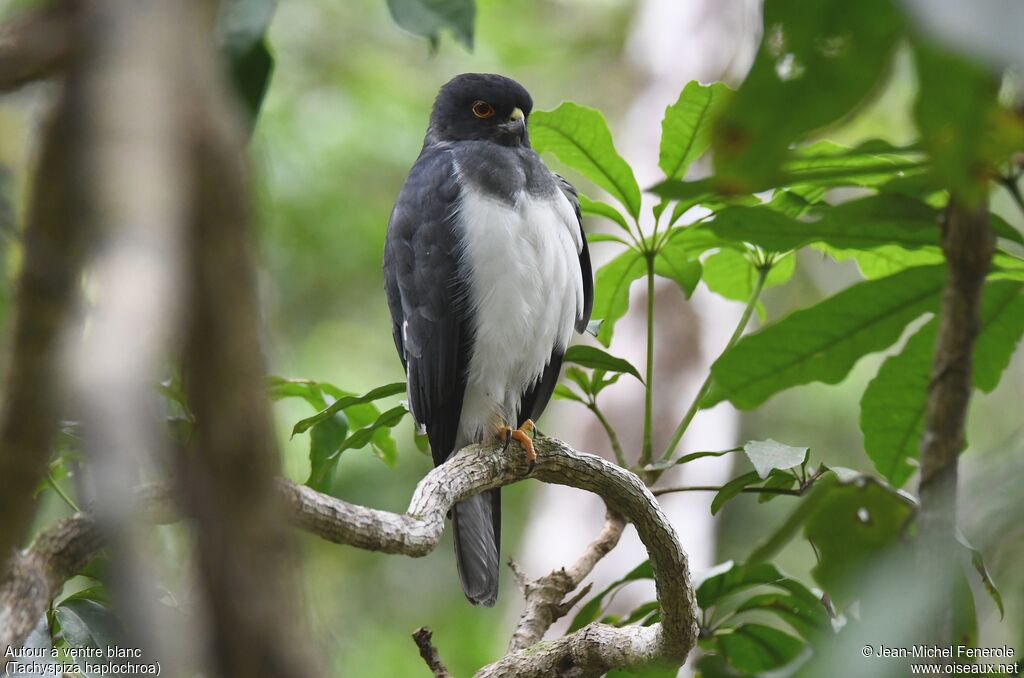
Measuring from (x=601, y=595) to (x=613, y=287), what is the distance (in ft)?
2.75

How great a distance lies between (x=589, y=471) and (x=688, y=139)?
32.8 inches

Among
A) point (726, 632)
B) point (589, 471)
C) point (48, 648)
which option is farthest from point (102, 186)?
point (726, 632)

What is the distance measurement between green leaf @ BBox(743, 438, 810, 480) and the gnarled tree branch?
0.33 metres

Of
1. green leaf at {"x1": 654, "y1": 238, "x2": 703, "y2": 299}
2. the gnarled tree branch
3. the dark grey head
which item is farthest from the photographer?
the dark grey head

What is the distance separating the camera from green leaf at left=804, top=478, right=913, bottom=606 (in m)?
1.26

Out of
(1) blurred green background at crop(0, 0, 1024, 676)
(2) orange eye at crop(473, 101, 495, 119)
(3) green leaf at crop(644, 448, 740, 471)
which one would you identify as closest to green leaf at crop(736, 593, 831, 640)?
(3) green leaf at crop(644, 448, 740, 471)

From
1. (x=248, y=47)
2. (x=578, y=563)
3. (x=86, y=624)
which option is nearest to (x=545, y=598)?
(x=578, y=563)

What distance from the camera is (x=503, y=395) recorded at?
3.56 meters

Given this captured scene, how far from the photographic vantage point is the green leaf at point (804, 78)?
89 centimetres

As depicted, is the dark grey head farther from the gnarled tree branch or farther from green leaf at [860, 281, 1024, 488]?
green leaf at [860, 281, 1024, 488]

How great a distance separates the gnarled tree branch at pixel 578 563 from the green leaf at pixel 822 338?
462mm

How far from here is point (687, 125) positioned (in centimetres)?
244

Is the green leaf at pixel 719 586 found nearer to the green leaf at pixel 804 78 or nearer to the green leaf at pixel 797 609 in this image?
the green leaf at pixel 797 609

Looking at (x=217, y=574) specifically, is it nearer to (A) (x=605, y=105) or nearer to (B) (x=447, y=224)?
(B) (x=447, y=224)
